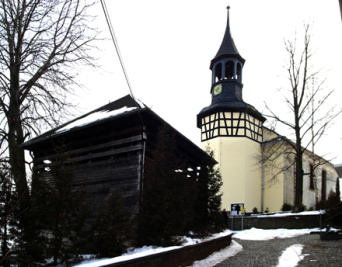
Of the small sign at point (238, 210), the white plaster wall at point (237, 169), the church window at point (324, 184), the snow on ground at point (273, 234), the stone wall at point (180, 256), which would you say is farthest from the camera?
the church window at point (324, 184)

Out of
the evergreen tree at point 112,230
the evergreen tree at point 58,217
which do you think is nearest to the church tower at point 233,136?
the evergreen tree at point 112,230

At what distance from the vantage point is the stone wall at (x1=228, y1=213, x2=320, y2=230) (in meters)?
17.4

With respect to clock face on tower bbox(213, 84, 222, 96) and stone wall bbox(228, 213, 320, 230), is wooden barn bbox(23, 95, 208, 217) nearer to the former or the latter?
stone wall bbox(228, 213, 320, 230)

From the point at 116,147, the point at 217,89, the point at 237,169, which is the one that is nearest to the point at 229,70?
the point at 217,89

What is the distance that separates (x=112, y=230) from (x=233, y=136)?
20.7m

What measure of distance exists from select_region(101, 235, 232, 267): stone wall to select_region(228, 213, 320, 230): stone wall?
777 centimetres

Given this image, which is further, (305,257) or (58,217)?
(305,257)

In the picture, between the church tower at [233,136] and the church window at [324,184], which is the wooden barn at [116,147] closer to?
the church tower at [233,136]

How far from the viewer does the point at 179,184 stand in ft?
A: 30.9

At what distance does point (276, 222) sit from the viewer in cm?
1877

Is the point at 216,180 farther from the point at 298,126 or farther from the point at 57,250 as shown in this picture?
the point at 298,126

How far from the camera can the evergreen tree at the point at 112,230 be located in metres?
7.21

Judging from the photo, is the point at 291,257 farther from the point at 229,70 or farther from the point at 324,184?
the point at 324,184

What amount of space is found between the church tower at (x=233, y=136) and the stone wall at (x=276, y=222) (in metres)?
5.12
